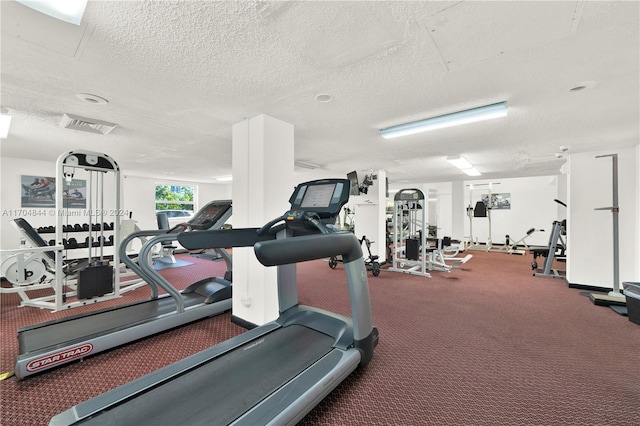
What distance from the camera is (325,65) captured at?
1856mm

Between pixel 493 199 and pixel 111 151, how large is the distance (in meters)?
11.9

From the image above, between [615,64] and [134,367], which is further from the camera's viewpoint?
[134,367]

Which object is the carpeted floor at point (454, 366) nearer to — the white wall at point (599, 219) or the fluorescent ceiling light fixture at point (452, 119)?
the white wall at point (599, 219)

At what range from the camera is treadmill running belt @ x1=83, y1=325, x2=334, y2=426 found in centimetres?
135

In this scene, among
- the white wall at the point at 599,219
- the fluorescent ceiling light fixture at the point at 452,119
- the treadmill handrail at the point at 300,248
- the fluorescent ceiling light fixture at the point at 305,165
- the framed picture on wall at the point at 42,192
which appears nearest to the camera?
the treadmill handrail at the point at 300,248

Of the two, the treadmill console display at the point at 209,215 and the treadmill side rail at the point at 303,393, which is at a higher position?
the treadmill console display at the point at 209,215

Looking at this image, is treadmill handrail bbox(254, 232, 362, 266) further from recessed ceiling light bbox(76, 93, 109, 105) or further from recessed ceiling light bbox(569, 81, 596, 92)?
recessed ceiling light bbox(76, 93, 109, 105)

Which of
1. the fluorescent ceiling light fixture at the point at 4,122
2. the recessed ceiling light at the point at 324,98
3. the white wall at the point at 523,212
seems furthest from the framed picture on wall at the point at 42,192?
the white wall at the point at 523,212

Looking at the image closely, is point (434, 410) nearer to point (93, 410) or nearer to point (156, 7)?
point (93, 410)

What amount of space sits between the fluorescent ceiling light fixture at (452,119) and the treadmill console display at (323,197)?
5.07 feet

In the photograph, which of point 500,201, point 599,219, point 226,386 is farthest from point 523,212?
point 226,386

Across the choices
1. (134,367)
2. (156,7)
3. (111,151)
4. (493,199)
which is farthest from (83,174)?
(493,199)

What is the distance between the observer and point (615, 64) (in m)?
1.84

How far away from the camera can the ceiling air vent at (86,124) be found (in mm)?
2882
